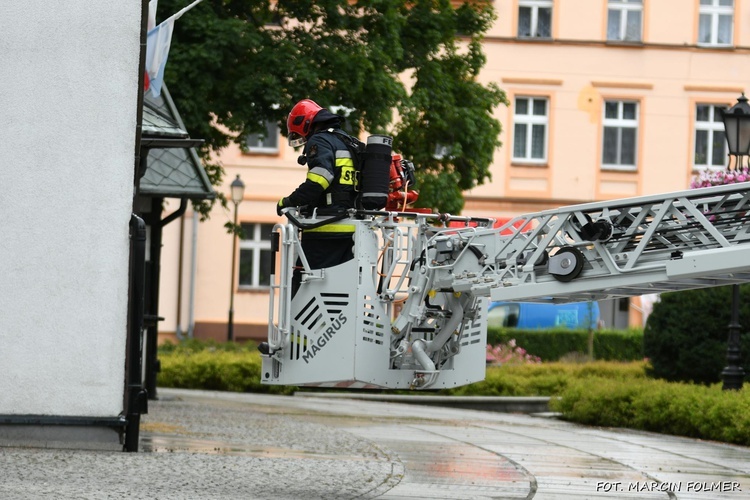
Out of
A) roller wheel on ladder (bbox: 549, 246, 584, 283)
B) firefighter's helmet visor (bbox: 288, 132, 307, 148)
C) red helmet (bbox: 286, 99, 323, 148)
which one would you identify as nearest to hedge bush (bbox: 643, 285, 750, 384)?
firefighter's helmet visor (bbox: 288, 132, 307, 148)

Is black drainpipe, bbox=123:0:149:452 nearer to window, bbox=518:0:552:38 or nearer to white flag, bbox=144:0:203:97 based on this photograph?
white flag, bbox=144:0:203:97

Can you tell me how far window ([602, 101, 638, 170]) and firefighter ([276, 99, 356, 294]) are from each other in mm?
34032

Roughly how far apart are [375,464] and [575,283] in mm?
4064

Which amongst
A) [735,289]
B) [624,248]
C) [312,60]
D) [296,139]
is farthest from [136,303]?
[312,60]

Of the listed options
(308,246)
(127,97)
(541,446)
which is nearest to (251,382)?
(541,446)

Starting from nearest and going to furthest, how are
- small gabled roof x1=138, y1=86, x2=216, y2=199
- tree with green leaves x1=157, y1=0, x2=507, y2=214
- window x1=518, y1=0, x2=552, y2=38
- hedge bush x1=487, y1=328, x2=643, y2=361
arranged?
small gabled roof x1=138, y1=86, x2=216, y2=199 < tree with green leaves x1=157, y1=0, x2=507, y2=214 < hedge bush x1=487, y1=328, x2=643, y2=361 < window x1=518, y1=0, x2=552, y2=38

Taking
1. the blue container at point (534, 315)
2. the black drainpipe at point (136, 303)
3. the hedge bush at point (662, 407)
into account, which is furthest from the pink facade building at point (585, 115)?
the black drainpipe at point (136, 303)

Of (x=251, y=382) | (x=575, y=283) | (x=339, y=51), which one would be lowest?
(x=251, y=382)

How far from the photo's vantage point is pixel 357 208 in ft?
33.1

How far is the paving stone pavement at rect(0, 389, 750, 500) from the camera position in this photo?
10.4m

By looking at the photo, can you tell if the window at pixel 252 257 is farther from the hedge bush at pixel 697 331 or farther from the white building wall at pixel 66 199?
the white building wall at pixel 66 199

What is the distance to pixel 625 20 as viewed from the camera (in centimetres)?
4322

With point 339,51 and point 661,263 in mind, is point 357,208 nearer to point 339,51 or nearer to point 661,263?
point 661,263

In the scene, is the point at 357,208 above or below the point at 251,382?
above
